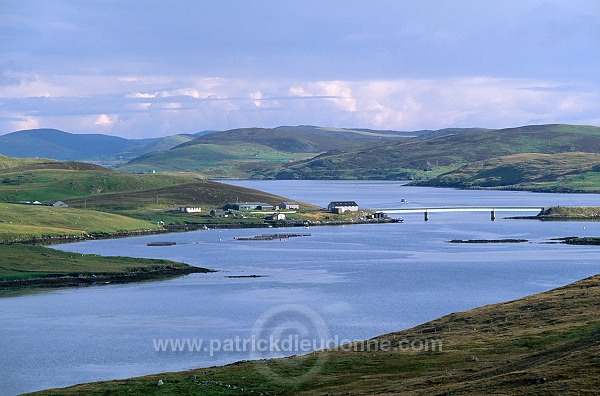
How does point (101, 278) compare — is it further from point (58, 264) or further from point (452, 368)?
point (452, 368)

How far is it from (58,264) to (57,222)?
201ft

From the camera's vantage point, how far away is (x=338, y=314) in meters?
90.6

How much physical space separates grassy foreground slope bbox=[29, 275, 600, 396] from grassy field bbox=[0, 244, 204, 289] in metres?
57.0

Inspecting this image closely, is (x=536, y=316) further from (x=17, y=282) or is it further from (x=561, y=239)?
(x=561, y=239)

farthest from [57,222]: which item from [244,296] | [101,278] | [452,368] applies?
[452,368]

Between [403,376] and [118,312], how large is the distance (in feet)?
154

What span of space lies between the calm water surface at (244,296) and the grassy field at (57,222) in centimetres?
1002

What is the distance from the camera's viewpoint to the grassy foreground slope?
4153 cm

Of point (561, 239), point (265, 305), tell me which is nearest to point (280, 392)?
point (265, 305)

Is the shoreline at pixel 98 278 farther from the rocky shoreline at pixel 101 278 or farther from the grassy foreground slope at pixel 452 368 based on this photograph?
the grassy foreground slope at pixel 452 368

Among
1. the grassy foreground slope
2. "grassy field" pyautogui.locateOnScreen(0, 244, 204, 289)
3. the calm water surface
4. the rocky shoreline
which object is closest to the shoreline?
the rocky shoreline

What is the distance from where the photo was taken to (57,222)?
181500mm

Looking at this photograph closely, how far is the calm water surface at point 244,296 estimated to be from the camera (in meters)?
71.5

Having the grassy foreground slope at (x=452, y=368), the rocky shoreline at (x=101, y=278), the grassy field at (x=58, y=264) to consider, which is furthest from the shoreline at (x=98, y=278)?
the grassy foreground slope at (x=452, y=368)
